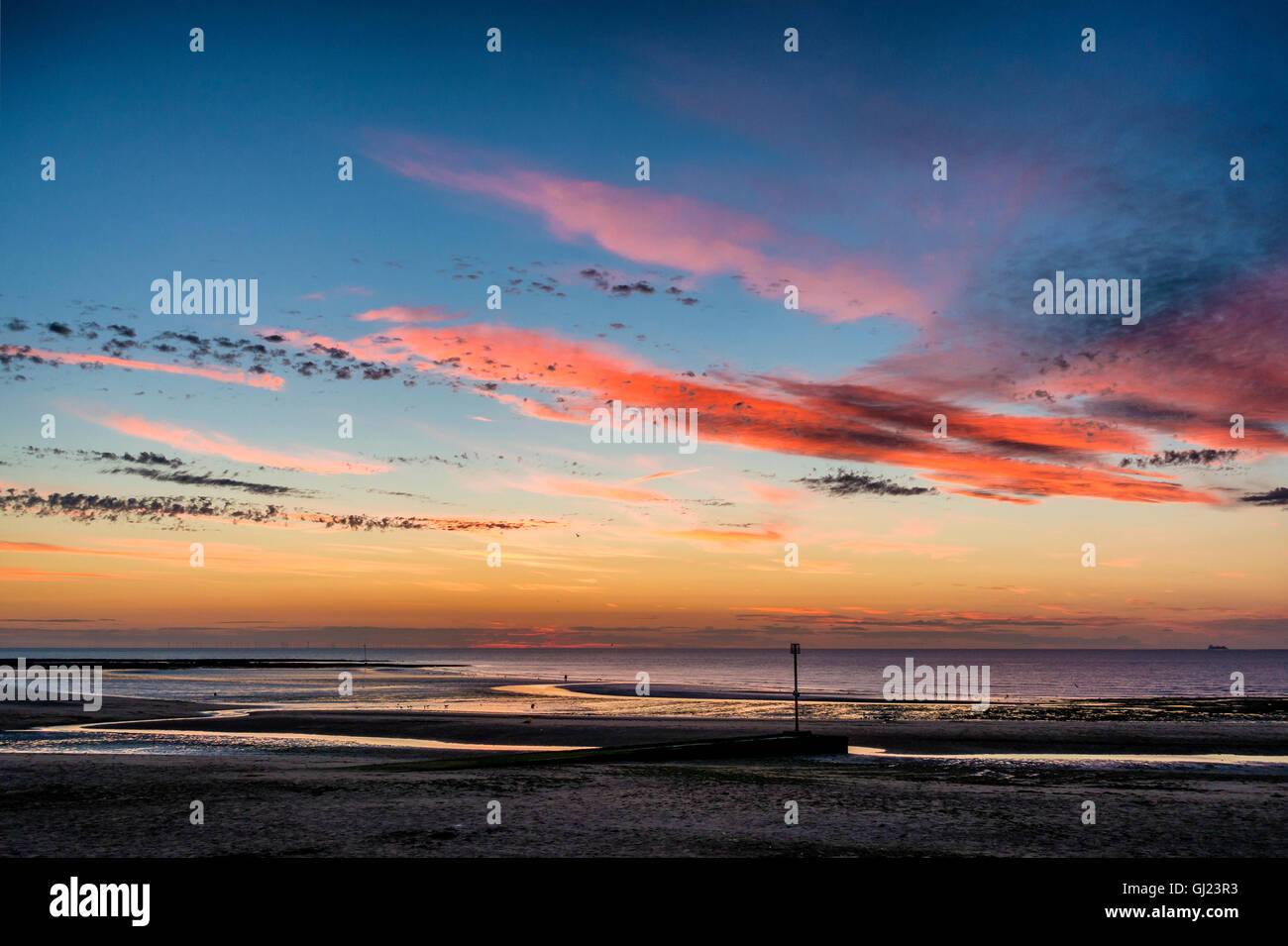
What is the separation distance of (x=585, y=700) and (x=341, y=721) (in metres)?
31.3

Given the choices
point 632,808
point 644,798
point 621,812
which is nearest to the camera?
point 621,812

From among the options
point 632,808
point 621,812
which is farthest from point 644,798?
point 621,812

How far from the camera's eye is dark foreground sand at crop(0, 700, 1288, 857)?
1445cm

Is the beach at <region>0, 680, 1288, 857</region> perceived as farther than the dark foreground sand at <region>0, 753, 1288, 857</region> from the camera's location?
Yes

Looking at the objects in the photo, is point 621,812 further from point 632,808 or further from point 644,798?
point 644,798

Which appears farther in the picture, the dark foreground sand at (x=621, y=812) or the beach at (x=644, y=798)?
the beach at (x=644, y=798)

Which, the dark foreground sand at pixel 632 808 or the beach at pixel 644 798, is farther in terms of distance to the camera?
the beach at pixel 644 798

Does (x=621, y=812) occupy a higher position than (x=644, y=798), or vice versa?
(x=621, y=812)

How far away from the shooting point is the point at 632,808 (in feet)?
59.4

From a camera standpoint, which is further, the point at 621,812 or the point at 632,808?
the point at 632,808

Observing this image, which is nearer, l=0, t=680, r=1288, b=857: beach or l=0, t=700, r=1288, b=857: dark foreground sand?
l=0, t=700, r=1288, b=857: dark foreground sand

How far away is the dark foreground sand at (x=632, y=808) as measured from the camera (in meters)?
14.5
